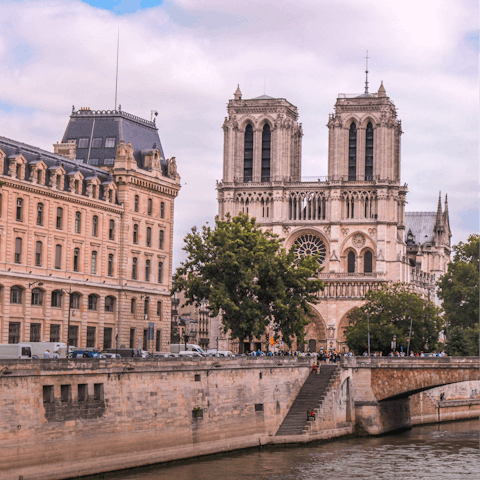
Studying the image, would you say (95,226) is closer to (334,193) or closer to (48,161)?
(48,161)

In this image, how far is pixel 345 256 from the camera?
489 feet

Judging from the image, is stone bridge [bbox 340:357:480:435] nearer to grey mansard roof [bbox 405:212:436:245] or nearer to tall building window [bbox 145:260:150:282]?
tall building window [bbox 145:260:150:282]

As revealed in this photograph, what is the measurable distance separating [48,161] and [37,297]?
10.6 metres

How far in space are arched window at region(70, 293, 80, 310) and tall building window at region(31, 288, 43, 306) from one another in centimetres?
335

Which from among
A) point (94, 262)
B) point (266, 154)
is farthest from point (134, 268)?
point (266, 154)

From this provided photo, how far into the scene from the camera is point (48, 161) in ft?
263

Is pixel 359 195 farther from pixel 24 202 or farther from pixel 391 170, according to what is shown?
pixel 24 202

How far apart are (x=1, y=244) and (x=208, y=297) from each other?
18677 millimetres

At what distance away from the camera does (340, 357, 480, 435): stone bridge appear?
73.1 m

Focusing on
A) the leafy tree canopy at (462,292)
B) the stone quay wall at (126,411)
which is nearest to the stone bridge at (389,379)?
the stone quay wall at (126,411)

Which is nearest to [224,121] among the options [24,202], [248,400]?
[24,202]

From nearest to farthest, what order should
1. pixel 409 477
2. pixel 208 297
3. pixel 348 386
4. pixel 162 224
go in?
1. pixel 409 477
2. pixel 348 386
3. pixel 208 297
4. pixel 162 224

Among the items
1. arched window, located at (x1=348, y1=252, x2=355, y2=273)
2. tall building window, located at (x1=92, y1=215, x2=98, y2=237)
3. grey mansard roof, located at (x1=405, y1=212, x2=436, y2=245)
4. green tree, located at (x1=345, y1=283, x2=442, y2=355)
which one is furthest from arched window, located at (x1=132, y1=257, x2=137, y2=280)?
grey mansard roof, located at (x1=405, y1=212, x2=436, y2=245)

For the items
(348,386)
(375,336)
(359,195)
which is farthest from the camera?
(359,195)
